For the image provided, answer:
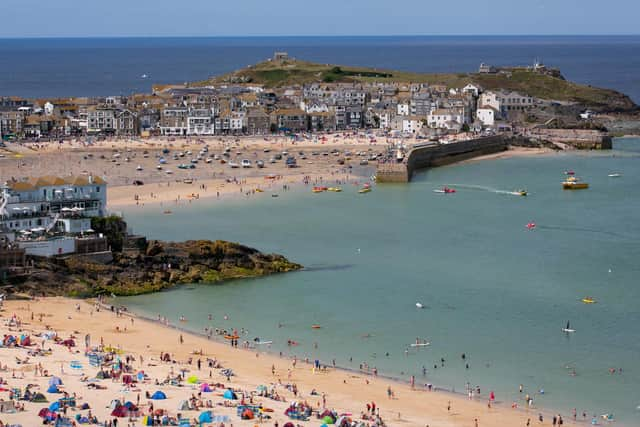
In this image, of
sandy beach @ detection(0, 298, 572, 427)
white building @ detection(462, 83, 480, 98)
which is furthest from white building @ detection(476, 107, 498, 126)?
sandy beach @ detection(0, 298, 572, 427)

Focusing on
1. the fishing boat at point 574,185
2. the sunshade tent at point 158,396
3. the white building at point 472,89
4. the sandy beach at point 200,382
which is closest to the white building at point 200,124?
the white building at point 472,89

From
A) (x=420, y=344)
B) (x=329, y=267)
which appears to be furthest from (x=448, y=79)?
(x=420, y=344)

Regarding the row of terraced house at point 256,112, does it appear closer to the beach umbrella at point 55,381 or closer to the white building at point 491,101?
the white building at point 491,101

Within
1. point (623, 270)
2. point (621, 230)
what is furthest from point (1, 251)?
point (621, 230)

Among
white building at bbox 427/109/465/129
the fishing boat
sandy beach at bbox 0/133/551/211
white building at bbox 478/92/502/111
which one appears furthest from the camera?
white building at bbox 478/92/502/111

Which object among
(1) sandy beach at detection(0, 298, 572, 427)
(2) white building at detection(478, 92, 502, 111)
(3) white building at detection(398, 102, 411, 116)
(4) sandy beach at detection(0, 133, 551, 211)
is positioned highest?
(2) white building at detection(478, 92, 502, 111)

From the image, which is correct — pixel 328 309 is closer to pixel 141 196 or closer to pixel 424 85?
pixel 141 196

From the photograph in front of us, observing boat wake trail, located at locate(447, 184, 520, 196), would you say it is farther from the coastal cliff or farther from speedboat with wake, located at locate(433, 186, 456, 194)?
the coastal cliff
